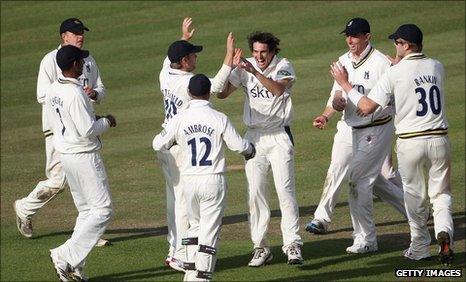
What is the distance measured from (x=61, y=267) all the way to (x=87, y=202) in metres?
0.77

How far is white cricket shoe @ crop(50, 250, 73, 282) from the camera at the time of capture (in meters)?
11.7

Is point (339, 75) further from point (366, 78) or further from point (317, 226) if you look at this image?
point (317, 226)

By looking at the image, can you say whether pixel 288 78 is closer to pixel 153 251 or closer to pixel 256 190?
pixel 256 190

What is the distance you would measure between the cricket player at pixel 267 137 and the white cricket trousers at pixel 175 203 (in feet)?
2.61

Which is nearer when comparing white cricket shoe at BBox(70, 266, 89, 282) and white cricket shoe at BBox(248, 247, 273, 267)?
white cricket shoe at BBox(70, 266, 89, 282)

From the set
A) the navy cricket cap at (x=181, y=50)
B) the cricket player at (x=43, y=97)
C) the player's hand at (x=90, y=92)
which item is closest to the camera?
the navy cricket cap at (x=181, y=50)

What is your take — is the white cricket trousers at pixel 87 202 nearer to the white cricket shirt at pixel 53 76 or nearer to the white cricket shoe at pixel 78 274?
the white cricket shoe at pixel 78 274

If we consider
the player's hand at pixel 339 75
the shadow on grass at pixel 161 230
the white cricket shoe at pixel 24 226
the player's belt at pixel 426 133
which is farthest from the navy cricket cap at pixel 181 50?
the white cricket shoe at pixel 24 226

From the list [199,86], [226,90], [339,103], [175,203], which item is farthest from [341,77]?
[175,203]

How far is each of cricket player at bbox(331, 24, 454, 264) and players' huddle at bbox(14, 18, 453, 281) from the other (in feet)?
0.04

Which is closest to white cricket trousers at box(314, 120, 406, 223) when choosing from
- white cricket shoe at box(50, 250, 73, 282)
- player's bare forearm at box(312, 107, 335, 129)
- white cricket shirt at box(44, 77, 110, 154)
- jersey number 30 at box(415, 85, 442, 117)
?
player's bare forearm at box(312, 107, 335, 129)

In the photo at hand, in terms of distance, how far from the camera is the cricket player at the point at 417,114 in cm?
1162

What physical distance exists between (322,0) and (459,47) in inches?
198

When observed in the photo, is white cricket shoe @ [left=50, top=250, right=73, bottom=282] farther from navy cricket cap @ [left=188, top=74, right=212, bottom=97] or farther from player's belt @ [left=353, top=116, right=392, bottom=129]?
player's belt @ [left=353, top=116, right=392, bottom=129]
